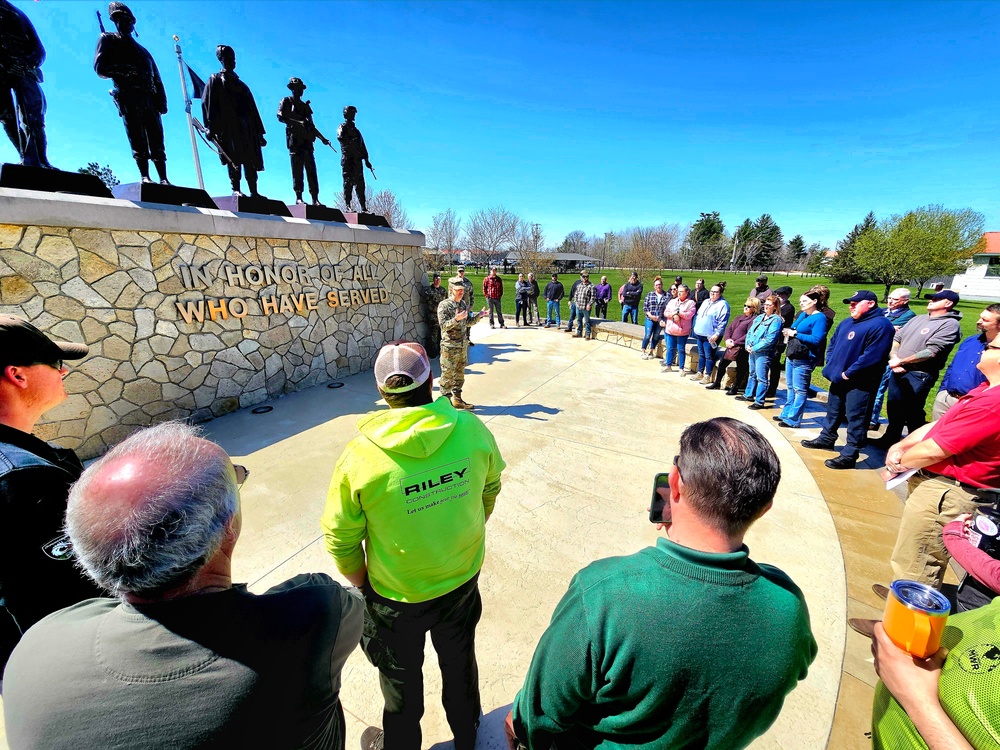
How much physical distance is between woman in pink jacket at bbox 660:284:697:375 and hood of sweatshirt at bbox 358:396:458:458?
22.8 feet

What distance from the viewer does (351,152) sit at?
759cm

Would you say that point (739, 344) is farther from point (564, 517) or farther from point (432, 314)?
point (432, 314)

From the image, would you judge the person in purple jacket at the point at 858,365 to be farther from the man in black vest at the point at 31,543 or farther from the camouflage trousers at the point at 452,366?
the man in black vest at the point at 31,543

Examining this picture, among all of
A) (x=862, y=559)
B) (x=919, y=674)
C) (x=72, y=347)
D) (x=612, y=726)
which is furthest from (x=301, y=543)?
(x=862, y=559)

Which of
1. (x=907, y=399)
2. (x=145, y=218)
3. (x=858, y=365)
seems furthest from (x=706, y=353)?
(x=145, y=218)

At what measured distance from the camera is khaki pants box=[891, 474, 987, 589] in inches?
87.0

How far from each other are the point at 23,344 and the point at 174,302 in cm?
406

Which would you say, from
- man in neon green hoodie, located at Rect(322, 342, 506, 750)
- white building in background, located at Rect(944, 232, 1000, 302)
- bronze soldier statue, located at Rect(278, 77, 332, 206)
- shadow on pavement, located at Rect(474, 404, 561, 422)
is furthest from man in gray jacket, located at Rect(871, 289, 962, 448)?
white building in background, located at Rect(944, 232, 1000, 302)

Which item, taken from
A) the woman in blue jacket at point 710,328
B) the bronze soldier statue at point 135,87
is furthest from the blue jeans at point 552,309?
the bronze soldier statue at point 135,87

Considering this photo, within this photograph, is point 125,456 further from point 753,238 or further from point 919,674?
point 753,238

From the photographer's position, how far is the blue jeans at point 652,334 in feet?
28.5

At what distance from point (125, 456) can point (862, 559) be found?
4220 mm

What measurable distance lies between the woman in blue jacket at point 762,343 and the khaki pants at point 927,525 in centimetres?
336

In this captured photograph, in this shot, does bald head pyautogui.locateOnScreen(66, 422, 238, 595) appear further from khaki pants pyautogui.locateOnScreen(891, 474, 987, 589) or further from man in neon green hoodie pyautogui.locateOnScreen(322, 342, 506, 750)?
khaki pants pyautogui.locateOnScreen(891, 474, 987, 589)
